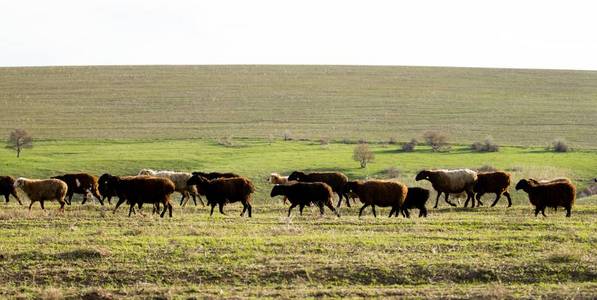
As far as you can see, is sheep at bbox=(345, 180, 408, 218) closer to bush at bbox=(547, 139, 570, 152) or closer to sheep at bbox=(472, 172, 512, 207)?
sheep at bbox=(472, 172, 512, 207)

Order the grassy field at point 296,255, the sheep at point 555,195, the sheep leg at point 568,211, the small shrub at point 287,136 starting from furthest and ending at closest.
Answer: the small shrub at point 287,136 → the sheep at point 555,195 → the sheep leg at point 568,211 → the grassy field at point 296,255

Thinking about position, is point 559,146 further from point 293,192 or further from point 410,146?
point 293,192

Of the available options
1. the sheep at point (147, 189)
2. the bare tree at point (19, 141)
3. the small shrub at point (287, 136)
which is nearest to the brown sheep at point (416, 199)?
the sheep at point (147, 189)

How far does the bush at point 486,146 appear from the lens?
217 ft

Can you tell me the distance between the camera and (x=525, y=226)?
76.1 feet

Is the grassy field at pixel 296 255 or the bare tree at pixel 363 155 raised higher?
the grassy field at pixel 296 255

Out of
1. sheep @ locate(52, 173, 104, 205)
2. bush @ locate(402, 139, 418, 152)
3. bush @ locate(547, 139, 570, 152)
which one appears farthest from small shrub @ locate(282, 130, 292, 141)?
sheep @ locate(52, 173, 104, 205)

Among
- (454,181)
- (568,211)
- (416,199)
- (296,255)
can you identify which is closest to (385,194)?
(416,199)

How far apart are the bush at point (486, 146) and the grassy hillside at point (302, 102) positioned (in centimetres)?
421

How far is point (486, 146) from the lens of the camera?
66375 mm

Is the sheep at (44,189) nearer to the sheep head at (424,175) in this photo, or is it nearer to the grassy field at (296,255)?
the grassy field at (296,255)

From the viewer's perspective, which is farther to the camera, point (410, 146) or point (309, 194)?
point (410, 146)

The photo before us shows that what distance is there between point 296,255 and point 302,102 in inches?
2980

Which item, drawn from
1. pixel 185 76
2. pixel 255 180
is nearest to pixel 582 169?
pixel 255 180
